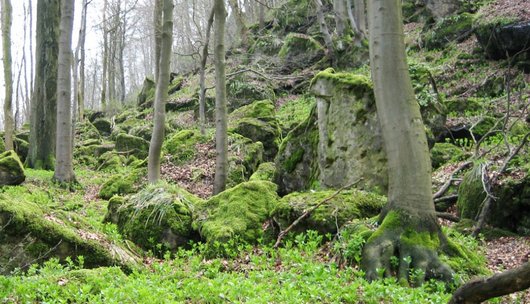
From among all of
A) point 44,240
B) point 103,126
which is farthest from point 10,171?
point 103,126

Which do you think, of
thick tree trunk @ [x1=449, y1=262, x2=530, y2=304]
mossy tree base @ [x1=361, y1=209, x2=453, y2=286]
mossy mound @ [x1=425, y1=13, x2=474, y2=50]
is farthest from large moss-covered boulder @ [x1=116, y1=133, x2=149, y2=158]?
thick tree trunk @ [x1=449, y1=262, x2=530, y2=304]

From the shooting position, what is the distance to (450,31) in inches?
868

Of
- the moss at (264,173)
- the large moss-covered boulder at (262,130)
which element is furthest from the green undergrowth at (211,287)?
the large moss-covered boulder at (262,130)

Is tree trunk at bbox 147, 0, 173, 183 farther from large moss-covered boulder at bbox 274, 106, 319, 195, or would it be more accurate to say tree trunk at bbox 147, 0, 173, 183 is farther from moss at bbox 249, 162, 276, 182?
large moss-covered boulder at bbox 274, 106, 319, 195

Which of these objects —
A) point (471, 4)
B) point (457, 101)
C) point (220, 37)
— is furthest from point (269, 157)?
point (471, 4)

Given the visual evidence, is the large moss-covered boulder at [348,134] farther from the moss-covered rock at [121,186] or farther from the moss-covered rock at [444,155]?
the moss-covered rock at [121,186]

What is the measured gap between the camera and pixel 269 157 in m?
14.9

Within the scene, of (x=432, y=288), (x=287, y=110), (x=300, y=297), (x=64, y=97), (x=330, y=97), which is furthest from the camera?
(x=287, y=110)

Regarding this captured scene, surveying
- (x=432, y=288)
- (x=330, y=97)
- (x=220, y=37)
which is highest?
(x=220, y=37)

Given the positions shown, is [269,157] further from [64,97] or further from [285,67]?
[285,67]

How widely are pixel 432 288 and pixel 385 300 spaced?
844mm

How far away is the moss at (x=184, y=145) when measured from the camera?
1473cm

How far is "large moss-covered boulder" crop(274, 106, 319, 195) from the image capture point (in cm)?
994

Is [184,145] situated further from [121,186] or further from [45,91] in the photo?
[45,91]
